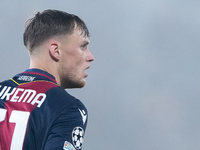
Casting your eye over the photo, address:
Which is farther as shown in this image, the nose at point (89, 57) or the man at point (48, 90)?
the nose at point (89, 57)

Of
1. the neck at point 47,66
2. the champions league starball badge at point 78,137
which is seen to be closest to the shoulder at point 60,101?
the champions league starball badge at point 78,137

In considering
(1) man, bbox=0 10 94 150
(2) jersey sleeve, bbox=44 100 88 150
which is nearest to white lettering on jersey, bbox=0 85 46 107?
(1) man, bbox=0 10 94 150

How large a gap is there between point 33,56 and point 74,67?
563 millimetres

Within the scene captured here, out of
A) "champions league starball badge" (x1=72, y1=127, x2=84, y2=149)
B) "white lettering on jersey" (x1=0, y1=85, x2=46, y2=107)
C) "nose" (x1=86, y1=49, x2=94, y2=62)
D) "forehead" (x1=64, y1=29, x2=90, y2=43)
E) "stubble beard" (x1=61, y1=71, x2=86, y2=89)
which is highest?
"forehead" (x1=64, y1=29, x2=90, y2=43)

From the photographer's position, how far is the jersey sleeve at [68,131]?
3.68 m

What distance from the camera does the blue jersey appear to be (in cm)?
374

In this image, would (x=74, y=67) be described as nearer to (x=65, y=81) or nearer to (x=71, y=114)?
(x=65, y=81)

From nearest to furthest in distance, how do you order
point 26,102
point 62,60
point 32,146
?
1. point 32,146
2. point 26,102
3. point 62,60

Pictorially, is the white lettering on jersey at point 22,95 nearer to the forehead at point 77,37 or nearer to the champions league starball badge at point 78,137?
the champions league starball badge at point 78,137

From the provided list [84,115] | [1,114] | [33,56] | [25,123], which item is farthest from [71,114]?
[33,56]

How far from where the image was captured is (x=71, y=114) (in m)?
3.83

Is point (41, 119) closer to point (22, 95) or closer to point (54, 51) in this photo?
point (22, 95)

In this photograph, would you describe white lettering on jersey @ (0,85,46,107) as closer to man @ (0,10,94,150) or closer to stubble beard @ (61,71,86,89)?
man @ (0,10,94,150)

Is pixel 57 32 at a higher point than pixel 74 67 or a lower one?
higher
